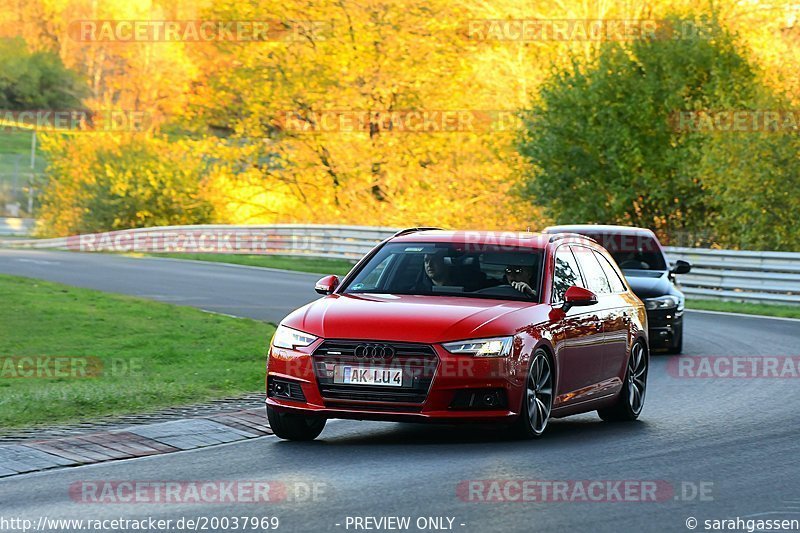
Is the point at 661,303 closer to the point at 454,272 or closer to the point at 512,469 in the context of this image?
the point at 454,272

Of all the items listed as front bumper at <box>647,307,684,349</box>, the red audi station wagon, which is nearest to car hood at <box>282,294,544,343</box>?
the red audi station wagon

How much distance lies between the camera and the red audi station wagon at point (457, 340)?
10180 millimetres

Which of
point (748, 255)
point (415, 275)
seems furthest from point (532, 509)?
point (748, 255)

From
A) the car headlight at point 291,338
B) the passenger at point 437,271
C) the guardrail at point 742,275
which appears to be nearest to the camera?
the car headlight at point 291,338

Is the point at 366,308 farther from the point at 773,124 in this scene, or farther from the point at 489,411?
the point at 773,124

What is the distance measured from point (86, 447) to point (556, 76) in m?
30.0

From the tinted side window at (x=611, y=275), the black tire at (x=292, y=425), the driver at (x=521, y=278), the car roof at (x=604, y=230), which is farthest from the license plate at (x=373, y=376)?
the car roof at (x=604, y=230)

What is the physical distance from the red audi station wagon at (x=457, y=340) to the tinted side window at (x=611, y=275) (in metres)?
0.34

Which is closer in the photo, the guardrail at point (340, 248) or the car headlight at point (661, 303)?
the car headlight at point (661, 303)

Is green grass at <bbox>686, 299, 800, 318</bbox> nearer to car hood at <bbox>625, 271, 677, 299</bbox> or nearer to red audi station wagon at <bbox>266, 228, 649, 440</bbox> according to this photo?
car hood at <bbox>625, 271, 677, 299</bbox>

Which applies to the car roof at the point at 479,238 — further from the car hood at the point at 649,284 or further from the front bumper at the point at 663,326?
the car hood at the point at 649,284

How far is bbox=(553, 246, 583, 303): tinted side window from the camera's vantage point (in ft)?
38.1

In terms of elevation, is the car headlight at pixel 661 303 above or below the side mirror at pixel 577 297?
below

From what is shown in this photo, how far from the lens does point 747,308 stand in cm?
2803
